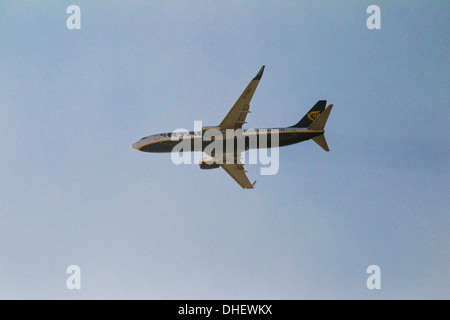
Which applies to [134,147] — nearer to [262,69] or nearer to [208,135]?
[208,135]

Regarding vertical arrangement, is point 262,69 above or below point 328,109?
above

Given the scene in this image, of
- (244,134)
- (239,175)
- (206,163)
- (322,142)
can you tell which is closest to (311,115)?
(322,142)

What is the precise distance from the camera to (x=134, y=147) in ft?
208

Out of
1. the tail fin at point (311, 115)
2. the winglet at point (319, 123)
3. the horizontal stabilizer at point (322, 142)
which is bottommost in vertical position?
the horizontal stabilizer at point (322, 142)

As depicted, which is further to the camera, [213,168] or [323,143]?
[213,168]

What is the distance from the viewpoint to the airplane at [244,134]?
55.8m

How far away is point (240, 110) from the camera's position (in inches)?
2194

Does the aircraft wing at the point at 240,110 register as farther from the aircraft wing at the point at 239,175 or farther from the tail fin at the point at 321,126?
the aircraft wing at the point at 239,175

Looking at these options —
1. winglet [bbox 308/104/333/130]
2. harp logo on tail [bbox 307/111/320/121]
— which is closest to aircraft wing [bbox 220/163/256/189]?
harp logo on tail [bbox 307/111/320/121]

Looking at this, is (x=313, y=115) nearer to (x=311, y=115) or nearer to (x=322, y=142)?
(x=311, y=115)

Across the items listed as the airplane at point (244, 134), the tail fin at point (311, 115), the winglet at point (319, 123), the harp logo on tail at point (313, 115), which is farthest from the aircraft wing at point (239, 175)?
the winglet at point (319, 123)

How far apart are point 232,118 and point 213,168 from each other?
11.5 m

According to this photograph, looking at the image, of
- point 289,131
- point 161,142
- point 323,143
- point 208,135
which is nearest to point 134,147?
point 161,142

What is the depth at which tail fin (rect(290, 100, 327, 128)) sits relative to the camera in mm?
63375
